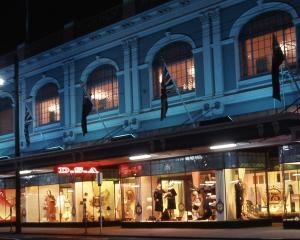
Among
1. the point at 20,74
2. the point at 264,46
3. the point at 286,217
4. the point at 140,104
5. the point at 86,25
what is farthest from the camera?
the point at 20,74

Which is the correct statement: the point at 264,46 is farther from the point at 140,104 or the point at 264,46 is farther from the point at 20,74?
the point at 20,74

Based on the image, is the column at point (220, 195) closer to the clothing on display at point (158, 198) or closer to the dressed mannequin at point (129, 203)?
the clothing on display at point (158, 198)

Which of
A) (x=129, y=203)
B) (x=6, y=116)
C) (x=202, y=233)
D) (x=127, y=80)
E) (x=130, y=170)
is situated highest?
(x=127, y=80)

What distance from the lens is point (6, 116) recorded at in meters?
45.2

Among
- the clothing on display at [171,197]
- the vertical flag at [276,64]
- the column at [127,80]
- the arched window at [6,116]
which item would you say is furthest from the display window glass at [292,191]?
the arched window at [6,116]

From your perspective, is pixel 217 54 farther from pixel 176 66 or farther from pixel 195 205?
pixel 195 205

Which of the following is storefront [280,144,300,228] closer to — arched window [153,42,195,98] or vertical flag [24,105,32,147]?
arched window [153,42,195,98]

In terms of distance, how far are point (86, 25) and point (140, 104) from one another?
689cm

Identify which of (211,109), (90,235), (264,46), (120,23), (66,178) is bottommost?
(90,235)

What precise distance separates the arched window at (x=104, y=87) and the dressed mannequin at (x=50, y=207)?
6659 mm

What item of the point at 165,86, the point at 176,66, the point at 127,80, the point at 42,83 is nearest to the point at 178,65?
the point at 176,66

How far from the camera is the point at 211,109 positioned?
30.9 m

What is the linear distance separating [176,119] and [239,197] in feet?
16.6

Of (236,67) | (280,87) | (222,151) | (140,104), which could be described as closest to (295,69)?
(280,87)
